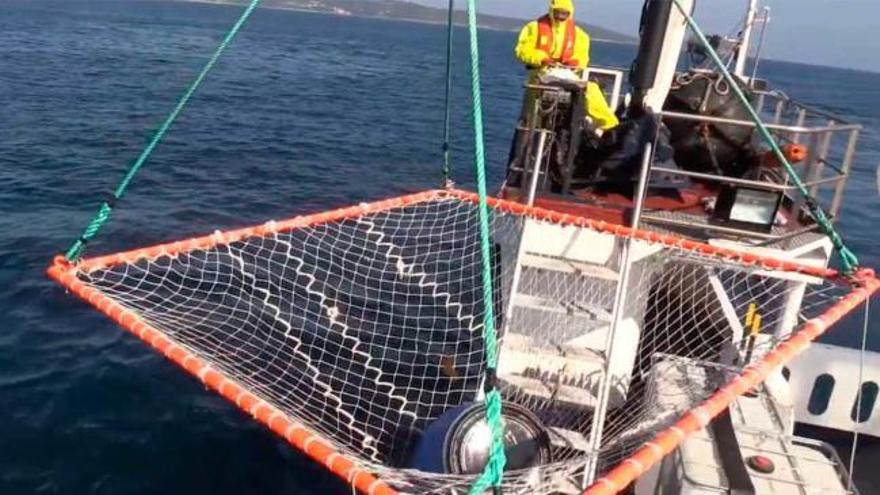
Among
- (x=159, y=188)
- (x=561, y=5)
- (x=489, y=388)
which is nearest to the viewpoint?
(x=489, y=388)

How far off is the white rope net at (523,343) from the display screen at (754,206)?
782 millimetres

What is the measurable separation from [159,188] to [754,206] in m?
16.0

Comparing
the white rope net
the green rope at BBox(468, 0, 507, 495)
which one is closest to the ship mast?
the white rope net

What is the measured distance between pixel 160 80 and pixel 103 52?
14.3m

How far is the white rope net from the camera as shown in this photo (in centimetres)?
595

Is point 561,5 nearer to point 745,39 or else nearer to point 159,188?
point 745,39

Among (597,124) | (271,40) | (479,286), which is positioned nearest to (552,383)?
(597,124)

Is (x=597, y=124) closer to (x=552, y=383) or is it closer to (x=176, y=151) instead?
(x=552, y=383)

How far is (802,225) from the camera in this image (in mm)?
9398

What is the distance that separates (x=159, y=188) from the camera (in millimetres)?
19438

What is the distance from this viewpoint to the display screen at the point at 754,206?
8.41 metres

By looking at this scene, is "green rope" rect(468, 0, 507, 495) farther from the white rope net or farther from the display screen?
the display screen

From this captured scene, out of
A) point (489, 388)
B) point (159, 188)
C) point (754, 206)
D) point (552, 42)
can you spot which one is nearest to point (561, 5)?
point (552, 42)

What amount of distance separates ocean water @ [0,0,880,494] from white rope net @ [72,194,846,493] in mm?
1127
